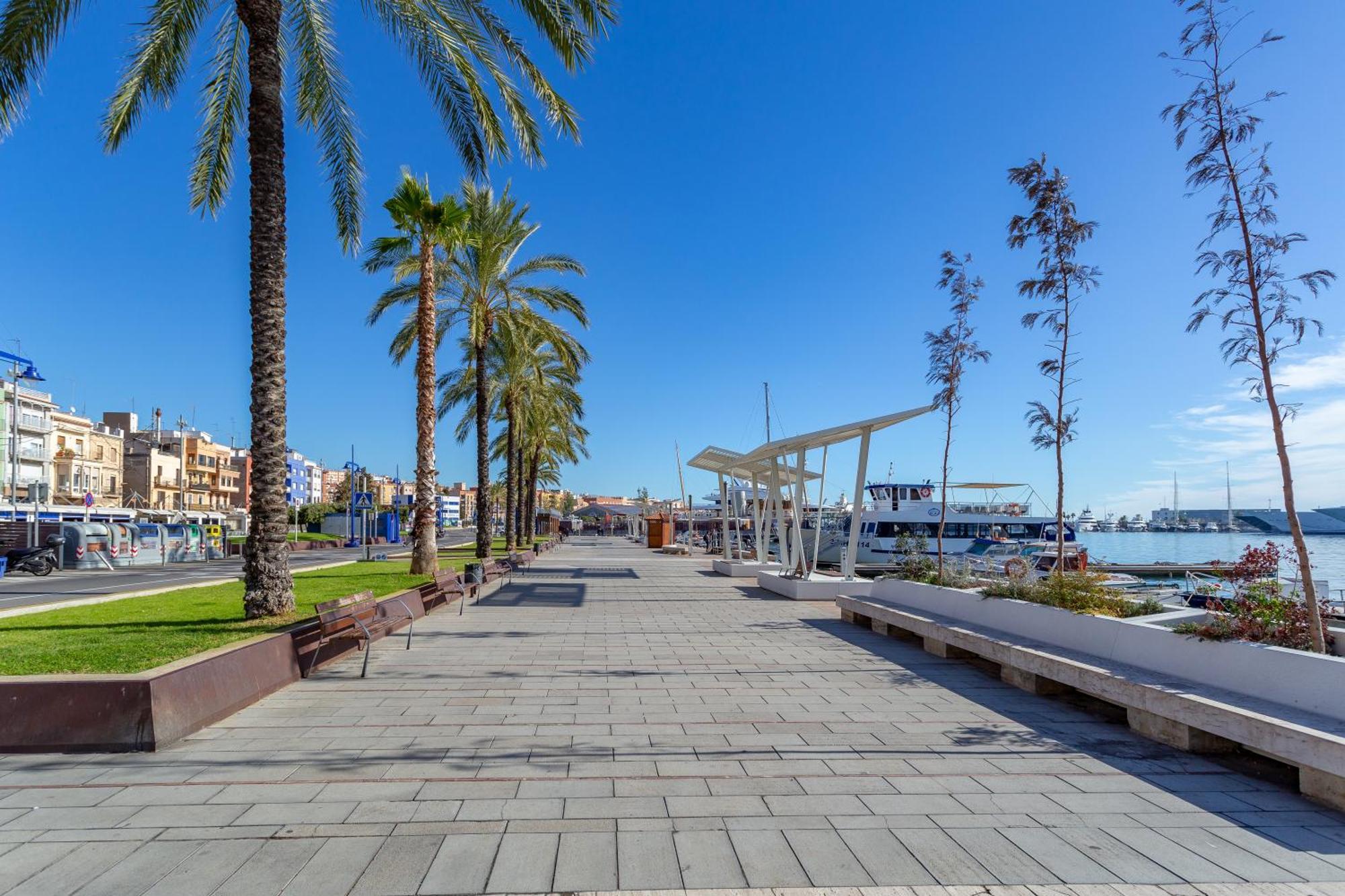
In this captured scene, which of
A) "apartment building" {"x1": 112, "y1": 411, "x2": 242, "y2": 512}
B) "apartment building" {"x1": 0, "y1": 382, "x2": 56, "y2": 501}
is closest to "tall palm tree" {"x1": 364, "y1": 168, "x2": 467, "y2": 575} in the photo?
"apartment building" {"x1": 0, "y1": 382, "x2": 56, "y2": 501}

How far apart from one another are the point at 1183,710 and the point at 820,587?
37.3 feet

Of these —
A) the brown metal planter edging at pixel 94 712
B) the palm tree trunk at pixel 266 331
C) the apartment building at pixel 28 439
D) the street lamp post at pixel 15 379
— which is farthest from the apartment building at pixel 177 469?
the brown metal planter edging at pixel 94 712

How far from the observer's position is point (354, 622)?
860cm

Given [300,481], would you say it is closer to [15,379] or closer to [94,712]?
[15,379]

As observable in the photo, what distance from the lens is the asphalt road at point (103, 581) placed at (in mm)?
16031

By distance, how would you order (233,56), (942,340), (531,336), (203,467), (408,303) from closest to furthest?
(233,56) < (942,340) < (408,303) < (531,336) < (203,467)

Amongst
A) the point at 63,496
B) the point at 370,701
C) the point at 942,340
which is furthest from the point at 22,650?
the point at 63,496

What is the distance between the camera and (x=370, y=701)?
6.80m

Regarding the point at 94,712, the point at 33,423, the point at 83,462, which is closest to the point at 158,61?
the point at 94,712

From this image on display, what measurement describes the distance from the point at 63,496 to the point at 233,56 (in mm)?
61082

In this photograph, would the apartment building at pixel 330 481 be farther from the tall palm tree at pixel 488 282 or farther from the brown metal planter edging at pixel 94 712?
the brown metal planter edging at pixel 94 712

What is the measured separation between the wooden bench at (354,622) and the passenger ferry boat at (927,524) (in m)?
32.7

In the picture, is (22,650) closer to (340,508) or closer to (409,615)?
(409,615)

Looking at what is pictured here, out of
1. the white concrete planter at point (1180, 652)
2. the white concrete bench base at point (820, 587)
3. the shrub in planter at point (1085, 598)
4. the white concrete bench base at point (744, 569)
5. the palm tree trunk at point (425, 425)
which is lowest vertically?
the white concrete bench base at point (744, 569)
